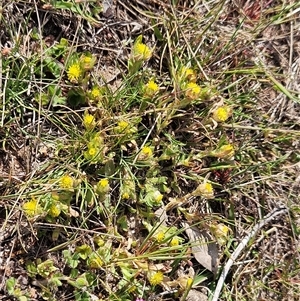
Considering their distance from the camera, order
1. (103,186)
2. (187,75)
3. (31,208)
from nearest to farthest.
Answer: (31,208) < (103,186) < (187,75)

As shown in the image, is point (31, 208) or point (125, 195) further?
point (125, 195)

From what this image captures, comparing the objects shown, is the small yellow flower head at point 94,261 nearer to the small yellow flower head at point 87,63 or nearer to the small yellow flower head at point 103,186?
the small yellow flower head at point 103,186

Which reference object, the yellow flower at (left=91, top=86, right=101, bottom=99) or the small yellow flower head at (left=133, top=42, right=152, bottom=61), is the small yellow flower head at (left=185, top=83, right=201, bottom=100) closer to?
the small yellow flower head at (left=133, top=42, right=152, bottom=61)

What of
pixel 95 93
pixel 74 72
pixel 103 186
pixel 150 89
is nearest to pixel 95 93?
pixel 95 93

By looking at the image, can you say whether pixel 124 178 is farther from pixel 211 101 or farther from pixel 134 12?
pixel 134 12

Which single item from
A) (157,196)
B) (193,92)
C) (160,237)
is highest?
(193,92)

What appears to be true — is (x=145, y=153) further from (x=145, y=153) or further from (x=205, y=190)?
(x=205, y=190)
